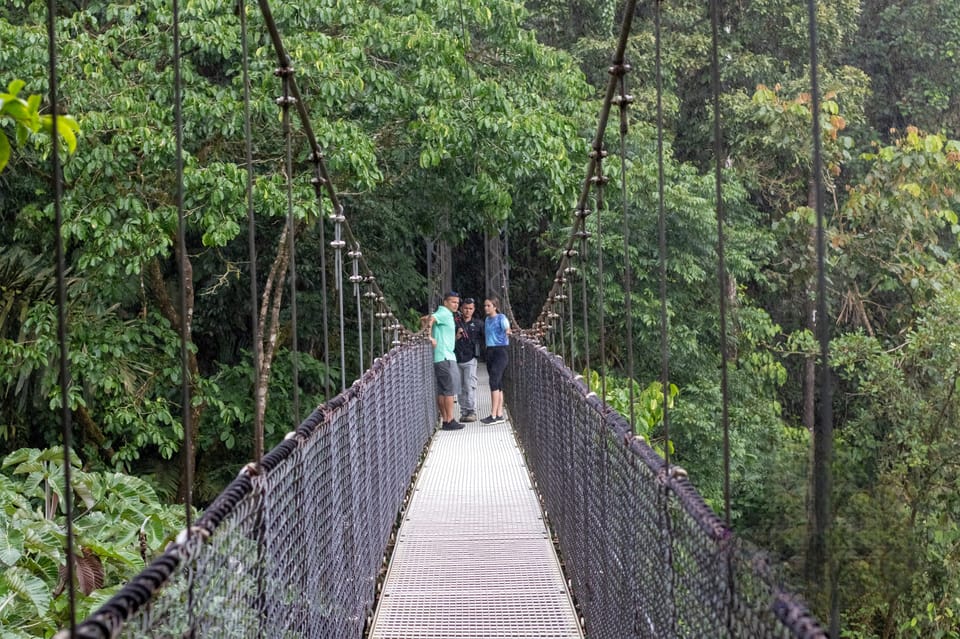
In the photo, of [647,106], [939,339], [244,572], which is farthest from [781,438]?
[244,572]

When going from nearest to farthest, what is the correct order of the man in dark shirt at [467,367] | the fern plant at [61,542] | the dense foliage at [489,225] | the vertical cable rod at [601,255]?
1. the vertical cable rod at [601,255]
2. the fern plant at [61,542]
3. the dense foliage at [489,225]
4. the man in dark shirt at [467,367]

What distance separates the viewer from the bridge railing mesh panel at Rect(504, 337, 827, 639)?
1.09 metres

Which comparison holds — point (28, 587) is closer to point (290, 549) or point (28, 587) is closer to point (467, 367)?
point (290, 549)

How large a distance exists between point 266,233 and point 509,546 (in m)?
4.90

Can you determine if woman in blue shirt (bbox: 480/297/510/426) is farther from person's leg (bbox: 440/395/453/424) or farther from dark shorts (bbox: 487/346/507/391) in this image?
person's leg (bbox: 440/395/453/424)

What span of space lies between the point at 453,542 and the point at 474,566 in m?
0.28

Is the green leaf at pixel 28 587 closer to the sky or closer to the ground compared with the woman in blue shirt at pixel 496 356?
closer to the ground

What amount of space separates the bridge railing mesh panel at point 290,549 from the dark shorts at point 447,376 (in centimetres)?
231

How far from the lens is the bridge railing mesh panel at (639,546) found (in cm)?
109

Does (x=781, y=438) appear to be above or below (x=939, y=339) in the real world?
below

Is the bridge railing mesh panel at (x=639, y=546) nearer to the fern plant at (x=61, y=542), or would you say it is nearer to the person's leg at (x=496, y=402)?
the fern plant at (x=61, y=542)

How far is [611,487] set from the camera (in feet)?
6.84

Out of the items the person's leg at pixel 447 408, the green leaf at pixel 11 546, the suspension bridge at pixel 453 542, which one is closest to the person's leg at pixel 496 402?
the person's leg at pixel 447 408

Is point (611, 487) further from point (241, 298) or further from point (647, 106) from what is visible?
point (647, 106)
